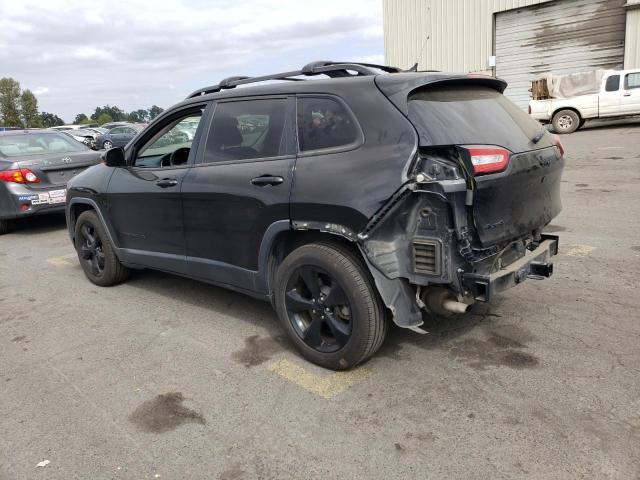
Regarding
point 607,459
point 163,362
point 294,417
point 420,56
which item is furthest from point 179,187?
point 420,56

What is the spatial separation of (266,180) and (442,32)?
83.6ft

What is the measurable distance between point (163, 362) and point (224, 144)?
64.0 inches

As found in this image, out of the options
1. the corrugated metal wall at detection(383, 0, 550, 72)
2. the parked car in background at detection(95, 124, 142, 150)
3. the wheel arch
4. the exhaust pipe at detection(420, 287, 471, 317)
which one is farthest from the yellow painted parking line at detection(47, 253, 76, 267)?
the parked car in background at detection(95, 124, 142, 150)

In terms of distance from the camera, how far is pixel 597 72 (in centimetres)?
1803

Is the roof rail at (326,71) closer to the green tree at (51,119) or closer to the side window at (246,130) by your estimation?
the side window at (246,130)

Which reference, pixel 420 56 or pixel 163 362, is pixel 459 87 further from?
pixel 420 56

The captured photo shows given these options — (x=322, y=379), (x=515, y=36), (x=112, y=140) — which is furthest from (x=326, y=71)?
(x=112, y=140)

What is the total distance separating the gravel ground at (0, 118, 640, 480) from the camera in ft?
8.43

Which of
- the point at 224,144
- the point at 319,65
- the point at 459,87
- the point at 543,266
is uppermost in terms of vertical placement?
the point at 319,65

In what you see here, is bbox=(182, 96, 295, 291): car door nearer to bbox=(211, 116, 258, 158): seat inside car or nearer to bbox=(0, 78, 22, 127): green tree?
bbox=(211, 116, 258, 158): seat inside car

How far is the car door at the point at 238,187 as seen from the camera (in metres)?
3.55

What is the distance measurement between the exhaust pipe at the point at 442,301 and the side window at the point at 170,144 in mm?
2255

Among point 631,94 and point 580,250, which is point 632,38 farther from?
point 580,250

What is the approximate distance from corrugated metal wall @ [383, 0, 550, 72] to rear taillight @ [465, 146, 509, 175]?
76.2 feet
